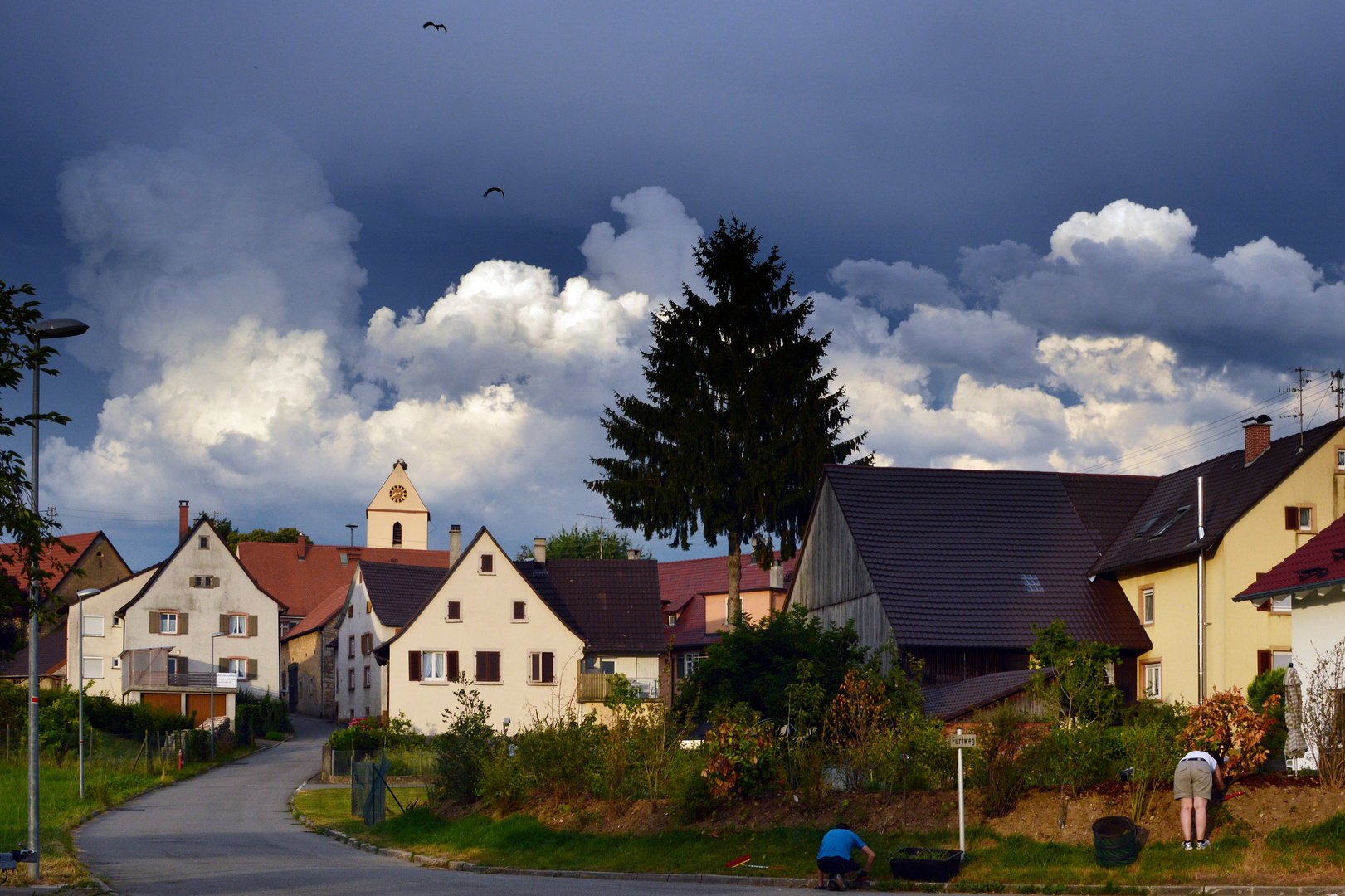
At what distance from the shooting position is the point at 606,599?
63688 mm

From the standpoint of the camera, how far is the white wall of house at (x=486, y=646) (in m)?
58.6

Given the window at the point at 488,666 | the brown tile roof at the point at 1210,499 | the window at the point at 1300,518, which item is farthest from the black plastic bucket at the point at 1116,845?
the window at the point at 488,666

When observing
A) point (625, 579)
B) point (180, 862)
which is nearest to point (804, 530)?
point (625, 579)

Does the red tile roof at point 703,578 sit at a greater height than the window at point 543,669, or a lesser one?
greater


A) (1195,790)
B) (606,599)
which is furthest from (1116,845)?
(606,599)

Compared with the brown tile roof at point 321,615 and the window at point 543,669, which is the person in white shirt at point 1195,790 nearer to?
the window at point 543,669

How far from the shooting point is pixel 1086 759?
20359 mm

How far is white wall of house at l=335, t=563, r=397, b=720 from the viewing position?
67.5 metres

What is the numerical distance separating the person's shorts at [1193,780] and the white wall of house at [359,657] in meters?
51.5

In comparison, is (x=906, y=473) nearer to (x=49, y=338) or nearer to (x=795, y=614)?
(x=795, y=614)

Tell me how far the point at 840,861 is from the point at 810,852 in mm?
2452

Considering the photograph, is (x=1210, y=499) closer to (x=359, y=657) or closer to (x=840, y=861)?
(x=840, y=861)

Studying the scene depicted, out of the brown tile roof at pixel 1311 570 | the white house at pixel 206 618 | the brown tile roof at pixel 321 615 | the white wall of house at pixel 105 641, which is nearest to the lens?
the brown tile roof at pixel 1311 570

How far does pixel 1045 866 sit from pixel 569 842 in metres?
9.31
